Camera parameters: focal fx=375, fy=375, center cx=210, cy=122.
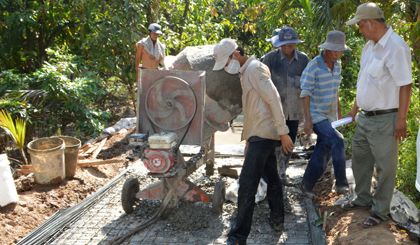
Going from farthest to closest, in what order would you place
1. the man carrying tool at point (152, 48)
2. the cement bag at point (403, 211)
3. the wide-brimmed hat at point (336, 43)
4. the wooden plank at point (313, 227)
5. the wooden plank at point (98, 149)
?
1. the wooden plank at point (98, 149)
2. the man carrying tool at point (152, 48)
3. the wide-brimmed hat at point (336, 43)
4. the wooden plank at point (313, 227)
5. the cement bag at point (403, 211)

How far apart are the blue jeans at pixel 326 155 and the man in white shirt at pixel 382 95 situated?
533 mm

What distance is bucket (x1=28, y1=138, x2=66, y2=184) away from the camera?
5023 millimetres

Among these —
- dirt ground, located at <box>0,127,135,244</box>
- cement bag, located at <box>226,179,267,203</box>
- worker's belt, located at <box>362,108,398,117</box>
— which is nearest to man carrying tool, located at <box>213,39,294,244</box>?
worker's belt, located at <box>362,108,398,117</box>

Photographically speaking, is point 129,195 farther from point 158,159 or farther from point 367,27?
point 367,27

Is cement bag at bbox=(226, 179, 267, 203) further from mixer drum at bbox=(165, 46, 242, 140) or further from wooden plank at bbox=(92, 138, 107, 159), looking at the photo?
wooden plank at bbox=(92, 138, 107, 159)

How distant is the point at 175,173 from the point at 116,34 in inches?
223

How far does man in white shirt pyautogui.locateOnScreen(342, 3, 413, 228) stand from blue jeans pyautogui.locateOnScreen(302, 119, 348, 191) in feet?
1.75

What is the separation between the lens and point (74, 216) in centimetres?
430

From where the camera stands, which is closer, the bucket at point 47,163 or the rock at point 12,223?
the rock at point 12,223

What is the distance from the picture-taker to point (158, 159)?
390 centimetres

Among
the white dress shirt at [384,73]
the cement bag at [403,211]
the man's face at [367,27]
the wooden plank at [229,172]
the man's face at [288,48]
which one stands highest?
the man's face at [367,27]

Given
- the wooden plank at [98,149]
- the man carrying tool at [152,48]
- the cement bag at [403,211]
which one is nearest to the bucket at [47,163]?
the wooden plank at [98,149]

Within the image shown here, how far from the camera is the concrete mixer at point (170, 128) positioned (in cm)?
394

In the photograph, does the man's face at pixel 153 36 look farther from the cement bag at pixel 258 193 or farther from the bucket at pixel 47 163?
the cement bag at pixel 258 193
